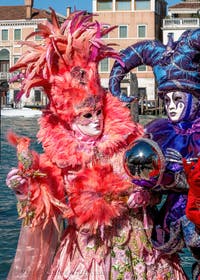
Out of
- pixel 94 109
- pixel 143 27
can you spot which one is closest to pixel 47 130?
pixel 94 109

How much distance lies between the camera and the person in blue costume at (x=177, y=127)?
3049 mm

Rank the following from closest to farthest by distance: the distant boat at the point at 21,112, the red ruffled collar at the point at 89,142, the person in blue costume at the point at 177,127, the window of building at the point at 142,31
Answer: the person in blue costume at the point at 177,127 → the red ruffled collar at the point at 89,142 → the distant boat at the point at 21,112 → the window of building at the point at 142,31

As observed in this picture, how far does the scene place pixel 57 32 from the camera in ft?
11.2

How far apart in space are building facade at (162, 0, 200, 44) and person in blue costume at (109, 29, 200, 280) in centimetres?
3557

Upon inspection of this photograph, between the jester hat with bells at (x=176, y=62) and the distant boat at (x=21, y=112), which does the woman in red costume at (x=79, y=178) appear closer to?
the jester hat with bells at (x=176, y=62)

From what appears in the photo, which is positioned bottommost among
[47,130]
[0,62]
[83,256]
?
[83,256]

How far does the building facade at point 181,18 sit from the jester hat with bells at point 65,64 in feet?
116

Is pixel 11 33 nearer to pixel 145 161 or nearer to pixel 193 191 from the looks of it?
pixel 145 161

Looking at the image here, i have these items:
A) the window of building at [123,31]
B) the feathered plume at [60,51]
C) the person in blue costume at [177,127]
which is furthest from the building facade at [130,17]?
the person in blue costume at [177,127]

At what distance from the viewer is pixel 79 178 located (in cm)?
328

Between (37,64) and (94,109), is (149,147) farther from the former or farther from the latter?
(37,64)

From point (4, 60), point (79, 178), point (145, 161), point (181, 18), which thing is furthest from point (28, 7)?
point (145, 161)

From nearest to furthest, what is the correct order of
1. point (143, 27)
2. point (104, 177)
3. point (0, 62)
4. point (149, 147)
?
1. point (149, 147)
2. point (104, 177)
3. point (143, 27)
4. point (0, 62)

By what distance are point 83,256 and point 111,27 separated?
1.21m
